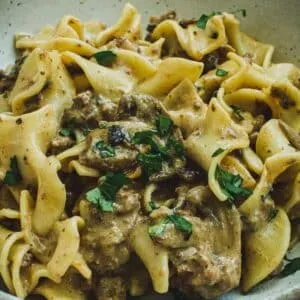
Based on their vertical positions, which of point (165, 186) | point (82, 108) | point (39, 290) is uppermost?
point (82, 108)

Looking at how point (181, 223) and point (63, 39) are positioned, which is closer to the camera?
point (181, 223)

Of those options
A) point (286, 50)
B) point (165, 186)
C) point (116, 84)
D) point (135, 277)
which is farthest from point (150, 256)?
point (286, 50)

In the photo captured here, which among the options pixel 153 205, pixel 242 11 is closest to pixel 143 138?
pixel 153 205

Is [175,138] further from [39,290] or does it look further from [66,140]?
[39,290]

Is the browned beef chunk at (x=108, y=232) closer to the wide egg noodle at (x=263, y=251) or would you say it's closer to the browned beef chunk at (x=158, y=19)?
the wide egg noodle at (x=263, y=251)

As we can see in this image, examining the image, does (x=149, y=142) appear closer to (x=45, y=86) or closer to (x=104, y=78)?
(x=104, y=78)

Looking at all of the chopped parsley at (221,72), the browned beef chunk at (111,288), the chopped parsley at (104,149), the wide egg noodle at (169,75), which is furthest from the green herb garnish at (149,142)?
the chopped parsley at (221,72)

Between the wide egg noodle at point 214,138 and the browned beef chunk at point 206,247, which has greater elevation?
the wide egg noodle at point 214,138

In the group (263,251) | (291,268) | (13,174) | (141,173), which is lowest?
(291,268)
